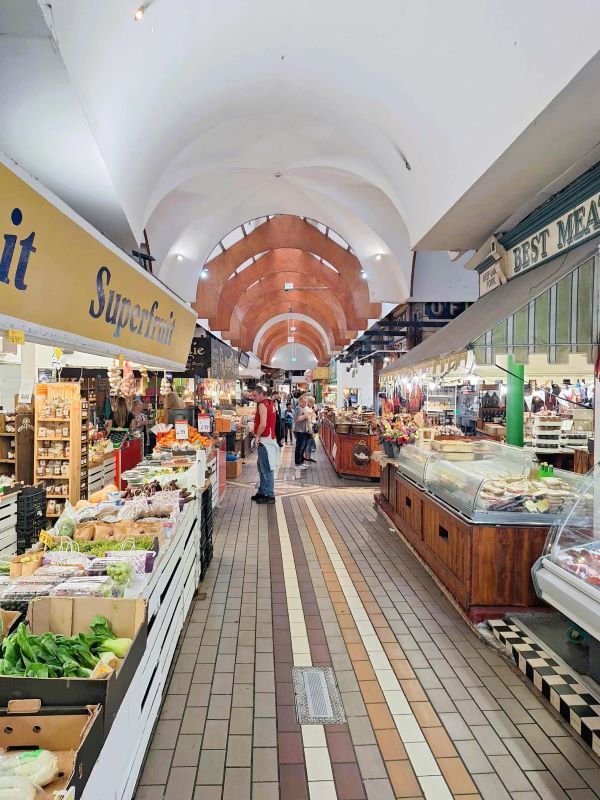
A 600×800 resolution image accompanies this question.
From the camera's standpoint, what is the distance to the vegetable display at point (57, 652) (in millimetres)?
1924

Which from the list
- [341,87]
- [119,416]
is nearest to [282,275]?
[119,416]

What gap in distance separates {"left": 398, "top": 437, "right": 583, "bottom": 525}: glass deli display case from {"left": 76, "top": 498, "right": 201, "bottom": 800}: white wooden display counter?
247 centimetres

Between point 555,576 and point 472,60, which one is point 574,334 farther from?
point 472,60

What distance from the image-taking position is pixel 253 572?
18.2 feet

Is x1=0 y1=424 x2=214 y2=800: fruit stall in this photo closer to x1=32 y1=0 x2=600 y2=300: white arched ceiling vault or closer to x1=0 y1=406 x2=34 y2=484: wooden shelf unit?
x1=32 y1=0 x2=600 y2=300: white arched ceiling vault

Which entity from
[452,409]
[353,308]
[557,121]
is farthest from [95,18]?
[452,409]

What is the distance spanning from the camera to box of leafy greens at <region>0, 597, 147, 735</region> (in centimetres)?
177

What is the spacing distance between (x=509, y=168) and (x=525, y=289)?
3.74 feet

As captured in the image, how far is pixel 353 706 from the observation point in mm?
3141

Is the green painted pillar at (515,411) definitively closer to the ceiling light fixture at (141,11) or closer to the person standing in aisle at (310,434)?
the person standing in aisle at (310,434)

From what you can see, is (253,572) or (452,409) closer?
(253,572)

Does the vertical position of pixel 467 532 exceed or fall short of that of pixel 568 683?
it exceeds it

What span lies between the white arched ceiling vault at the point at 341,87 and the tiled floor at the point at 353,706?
370 centimetres

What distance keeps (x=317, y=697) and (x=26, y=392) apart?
6.94 metres
